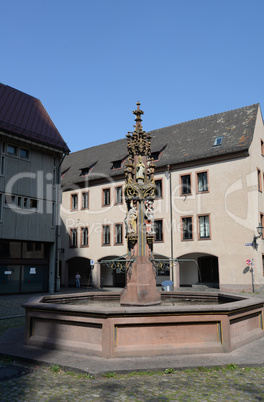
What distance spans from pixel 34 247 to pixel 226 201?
48.7 feet

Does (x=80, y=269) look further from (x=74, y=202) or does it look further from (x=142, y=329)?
(x=142, y=329)

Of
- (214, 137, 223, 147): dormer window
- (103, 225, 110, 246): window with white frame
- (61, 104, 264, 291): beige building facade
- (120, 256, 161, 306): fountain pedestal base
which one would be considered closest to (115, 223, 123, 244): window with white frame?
(61, 104, 264, 291): beige building facade

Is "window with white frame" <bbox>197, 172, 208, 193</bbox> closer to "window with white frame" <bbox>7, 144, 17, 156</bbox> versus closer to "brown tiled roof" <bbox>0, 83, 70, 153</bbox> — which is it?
"brown tiled roof" <bbox>0, 83, 70, 153</bbox>

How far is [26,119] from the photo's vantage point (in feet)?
91.5

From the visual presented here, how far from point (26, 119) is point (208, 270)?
747 inches

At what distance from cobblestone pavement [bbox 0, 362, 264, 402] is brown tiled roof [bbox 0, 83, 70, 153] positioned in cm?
2141

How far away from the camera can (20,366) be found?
7273 millimetres

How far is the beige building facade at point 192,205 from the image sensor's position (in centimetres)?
2823

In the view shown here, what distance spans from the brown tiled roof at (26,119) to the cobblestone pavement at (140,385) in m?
21.3

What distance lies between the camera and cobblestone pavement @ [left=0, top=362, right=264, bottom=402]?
5.47 m

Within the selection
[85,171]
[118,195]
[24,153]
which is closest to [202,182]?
[118,195]

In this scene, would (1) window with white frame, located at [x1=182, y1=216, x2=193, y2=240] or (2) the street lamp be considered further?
(1) window with white frame, located at [x1=182, y1=216, x2=193, y2=240]

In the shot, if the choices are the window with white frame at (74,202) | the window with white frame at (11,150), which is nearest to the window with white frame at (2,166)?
the window with white frame at (11,150)

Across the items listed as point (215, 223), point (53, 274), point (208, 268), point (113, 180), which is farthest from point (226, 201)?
point (53, 274)
